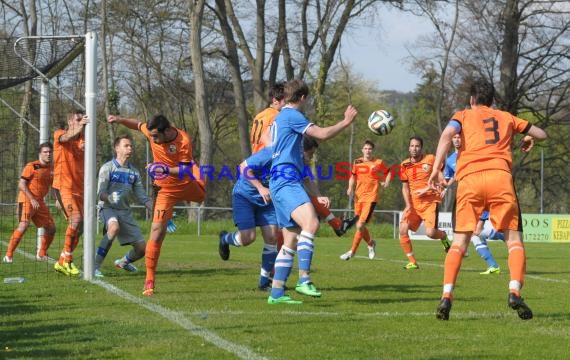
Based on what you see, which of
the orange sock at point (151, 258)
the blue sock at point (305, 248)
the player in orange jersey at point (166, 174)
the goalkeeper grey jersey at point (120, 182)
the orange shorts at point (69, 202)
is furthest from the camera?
the orange shorts at point (69, 202)

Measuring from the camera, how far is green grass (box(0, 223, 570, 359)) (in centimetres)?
606

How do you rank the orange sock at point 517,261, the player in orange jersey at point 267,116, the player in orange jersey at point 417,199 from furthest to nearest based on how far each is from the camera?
the player in orange jersey at point 417,199, the player in orange jersey at point 267,116, the orange sock at point 517,261

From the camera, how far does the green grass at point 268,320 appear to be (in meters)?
6.06

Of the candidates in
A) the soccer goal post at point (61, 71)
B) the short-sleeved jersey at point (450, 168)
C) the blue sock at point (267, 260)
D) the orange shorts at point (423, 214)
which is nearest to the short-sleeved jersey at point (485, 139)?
the blue sock at point (267, 260)

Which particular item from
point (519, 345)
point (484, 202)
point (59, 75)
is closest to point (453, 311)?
point (484, 202)

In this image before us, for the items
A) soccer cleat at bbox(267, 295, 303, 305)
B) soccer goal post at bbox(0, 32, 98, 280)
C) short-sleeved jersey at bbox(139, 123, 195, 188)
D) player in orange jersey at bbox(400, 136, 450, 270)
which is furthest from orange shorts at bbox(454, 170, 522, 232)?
player in orange jersey at bbox(400, 136, 450, 270)

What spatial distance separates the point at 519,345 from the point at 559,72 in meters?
34.9

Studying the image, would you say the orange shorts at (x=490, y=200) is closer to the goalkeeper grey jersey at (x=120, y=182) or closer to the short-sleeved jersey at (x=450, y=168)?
the goalkeeper grey jersey at (x=120, y=182)

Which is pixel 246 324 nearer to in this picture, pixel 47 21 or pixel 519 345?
pixel 519 345

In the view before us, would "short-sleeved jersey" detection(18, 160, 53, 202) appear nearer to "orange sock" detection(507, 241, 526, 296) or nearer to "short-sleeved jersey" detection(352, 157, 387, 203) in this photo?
"short-sleeved jersey" detection(352, 157, 387, 203)

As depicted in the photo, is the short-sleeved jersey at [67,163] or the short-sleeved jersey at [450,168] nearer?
the short-sleeved jersey at [67,163]

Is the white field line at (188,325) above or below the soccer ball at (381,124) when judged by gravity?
below

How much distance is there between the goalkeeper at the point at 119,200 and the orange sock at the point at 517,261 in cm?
576

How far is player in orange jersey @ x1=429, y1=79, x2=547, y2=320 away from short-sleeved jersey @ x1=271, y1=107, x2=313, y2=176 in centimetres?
134
